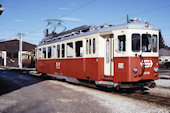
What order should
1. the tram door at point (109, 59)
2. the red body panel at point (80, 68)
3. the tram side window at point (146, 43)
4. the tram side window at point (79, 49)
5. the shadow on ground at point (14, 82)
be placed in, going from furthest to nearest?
the shadow on ground at point (14, 82), the tram side window at point (79, 49), the red body panel at point (80, 68), the tram door at point (109, 59), the tram side window at point (146, 43)

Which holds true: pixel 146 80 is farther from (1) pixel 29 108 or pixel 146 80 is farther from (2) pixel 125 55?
(1) pixel 29 108

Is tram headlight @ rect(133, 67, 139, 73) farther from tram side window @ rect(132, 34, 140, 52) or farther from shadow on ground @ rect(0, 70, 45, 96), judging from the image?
shadow on ground @ rect(0, 70, 45, 96)

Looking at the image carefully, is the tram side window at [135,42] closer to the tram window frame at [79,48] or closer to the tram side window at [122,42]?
the tram side window at [122,42]

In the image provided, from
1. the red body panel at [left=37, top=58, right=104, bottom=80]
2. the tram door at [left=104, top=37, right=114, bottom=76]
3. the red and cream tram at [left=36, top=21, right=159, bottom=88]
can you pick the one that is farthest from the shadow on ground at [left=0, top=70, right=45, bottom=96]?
the tram door at [left=104, top=37, right=114, bottom=76]

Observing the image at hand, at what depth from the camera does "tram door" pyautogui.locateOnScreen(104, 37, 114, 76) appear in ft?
33.7

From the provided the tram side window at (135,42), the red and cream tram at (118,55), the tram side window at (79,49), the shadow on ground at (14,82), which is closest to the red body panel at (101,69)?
the red and cream tram at (118,55)

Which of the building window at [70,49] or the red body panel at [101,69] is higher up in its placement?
the building window at [70,49]

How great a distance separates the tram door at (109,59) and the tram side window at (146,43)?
59.2 inches

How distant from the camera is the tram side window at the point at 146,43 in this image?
9883 millimetres

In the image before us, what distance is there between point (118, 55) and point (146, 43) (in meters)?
1.50

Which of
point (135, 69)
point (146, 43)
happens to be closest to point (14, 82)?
point (135, 69)

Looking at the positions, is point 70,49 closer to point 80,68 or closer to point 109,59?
point 80,68

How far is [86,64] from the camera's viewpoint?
37.6 ft

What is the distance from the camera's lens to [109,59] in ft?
34.0
